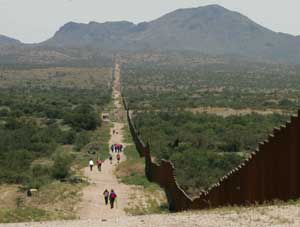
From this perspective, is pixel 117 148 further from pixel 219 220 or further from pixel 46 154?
pixel 219 220

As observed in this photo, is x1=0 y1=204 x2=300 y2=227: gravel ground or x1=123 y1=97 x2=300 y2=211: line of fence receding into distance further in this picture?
x1=123 y1=97 x2=300 y2=211: line of fence receding into distance

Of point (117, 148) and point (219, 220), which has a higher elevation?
point (219, 220)

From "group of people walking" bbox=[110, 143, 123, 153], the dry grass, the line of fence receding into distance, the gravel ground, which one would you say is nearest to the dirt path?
"group of people walking" bbox=[110, 143, 123, 153]

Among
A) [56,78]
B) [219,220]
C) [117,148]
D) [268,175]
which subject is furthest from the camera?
[56,78]

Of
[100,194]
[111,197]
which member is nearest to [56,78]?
[100,194]

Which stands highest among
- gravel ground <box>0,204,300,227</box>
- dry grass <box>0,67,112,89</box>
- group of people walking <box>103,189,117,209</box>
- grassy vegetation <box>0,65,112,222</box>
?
gravel ground <box>0,204,300,227</box>

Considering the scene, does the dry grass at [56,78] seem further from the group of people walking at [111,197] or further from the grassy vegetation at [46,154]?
the group of people walking at [111,197]

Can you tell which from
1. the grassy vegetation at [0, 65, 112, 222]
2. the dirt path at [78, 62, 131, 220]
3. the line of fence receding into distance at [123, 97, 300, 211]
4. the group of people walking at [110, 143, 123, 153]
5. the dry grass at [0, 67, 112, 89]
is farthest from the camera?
the dry grass at [0, 67, 112, 89]

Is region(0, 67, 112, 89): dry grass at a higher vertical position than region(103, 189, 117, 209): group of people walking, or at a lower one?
lower

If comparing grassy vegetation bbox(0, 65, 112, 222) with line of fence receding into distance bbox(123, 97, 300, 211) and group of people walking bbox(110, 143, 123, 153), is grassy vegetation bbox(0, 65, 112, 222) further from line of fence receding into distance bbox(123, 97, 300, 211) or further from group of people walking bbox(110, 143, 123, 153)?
line of fence receding into distance bbox(123, 97, 300, 211)

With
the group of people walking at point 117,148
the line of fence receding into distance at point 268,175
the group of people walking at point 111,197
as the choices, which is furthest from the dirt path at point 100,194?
the line of fence receding into distance at point 268,175

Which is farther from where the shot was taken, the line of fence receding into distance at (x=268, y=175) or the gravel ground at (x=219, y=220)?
the line of fence receding into distance at (x=268, y=175)

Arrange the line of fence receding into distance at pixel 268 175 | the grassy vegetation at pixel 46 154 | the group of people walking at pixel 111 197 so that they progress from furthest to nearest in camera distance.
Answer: the grassy vegetation at pixel 46 154 → the group of people walking at pixel 111 197 → the line of fence receding into distance at pixel 268 175

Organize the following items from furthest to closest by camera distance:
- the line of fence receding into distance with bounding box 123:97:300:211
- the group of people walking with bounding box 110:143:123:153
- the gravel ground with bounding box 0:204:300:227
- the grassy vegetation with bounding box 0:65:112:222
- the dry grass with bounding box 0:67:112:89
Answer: the dry grass with bounding box 0:67:112:89
the group of people walking with bounding box 110:143:123:153
the grassy vegetation with bounding box 0:65:112:222
the line of fence receding into distance with bounding box 123:97:300:211
the gravel ground with bounding box 0:204:300:227
